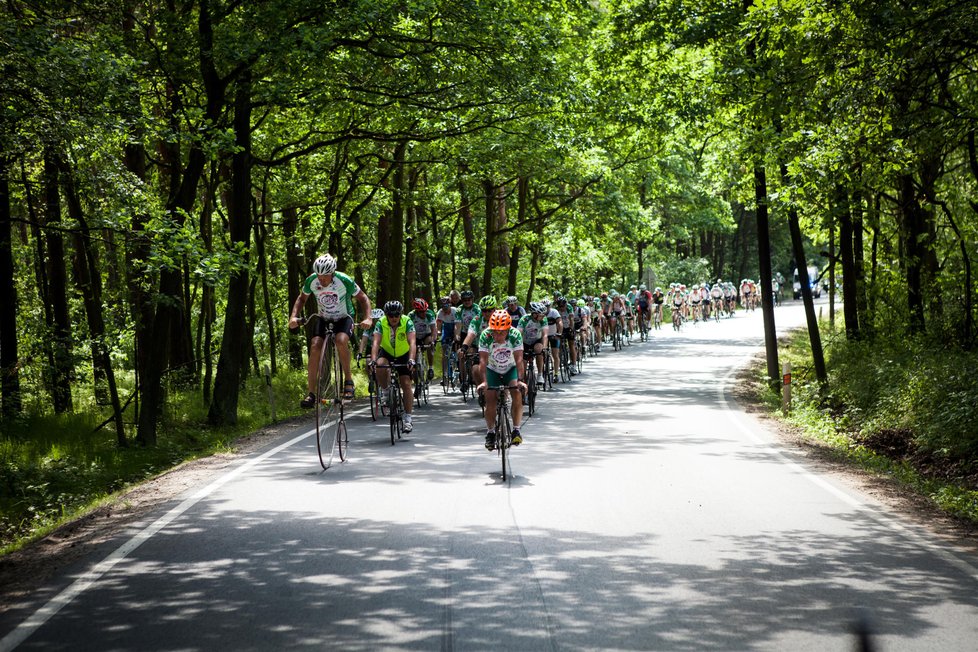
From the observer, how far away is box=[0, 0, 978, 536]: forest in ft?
36.8

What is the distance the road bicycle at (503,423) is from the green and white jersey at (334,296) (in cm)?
184

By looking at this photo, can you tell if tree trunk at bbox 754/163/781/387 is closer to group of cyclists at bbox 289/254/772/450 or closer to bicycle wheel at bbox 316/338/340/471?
group of cyclists at bbox 289/254/772/450

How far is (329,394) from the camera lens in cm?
1201

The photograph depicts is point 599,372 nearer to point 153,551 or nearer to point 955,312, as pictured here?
point 955,312

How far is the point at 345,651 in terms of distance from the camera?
521cm

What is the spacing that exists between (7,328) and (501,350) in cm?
920

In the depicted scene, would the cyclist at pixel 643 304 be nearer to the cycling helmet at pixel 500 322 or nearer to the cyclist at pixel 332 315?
the cycling helmet at pixel 500 322

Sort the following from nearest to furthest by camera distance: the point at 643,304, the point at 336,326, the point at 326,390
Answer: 1. the point at 336,326
2. the point at 326,390
3. the point at 643,304

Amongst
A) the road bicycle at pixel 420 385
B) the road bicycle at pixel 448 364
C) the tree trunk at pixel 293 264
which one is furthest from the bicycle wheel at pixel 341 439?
the tree trunk at pixel 293 264

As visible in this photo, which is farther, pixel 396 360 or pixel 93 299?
pixel 93 299

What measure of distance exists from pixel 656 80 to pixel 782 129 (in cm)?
519

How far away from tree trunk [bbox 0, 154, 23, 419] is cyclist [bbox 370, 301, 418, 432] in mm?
5032

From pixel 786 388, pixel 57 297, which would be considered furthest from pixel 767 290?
pixel 57 297

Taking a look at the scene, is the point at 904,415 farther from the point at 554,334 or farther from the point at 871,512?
the point at 554,334
